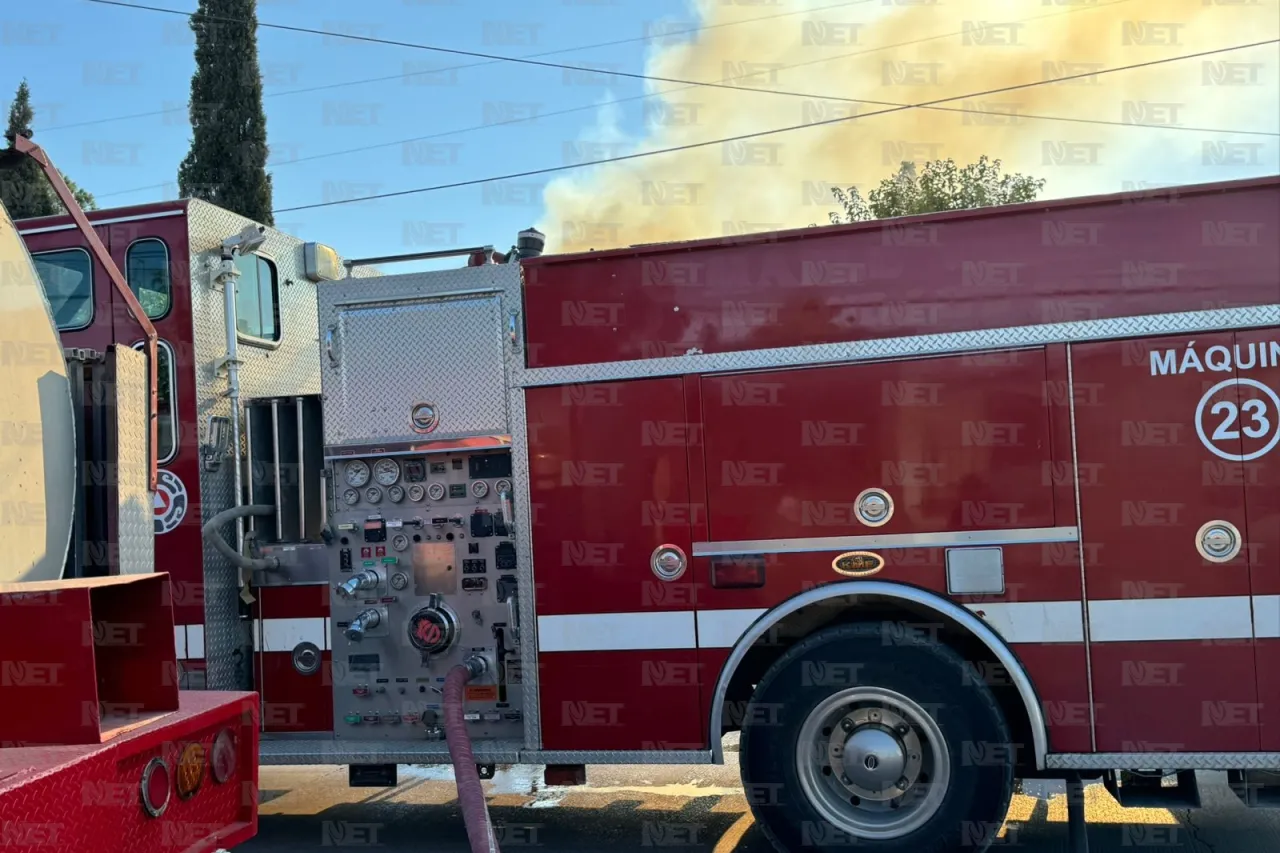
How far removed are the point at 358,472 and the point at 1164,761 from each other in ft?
12.9

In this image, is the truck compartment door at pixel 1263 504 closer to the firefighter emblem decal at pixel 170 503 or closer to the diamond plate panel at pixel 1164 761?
the diamond plate panel at pixel 1164 761

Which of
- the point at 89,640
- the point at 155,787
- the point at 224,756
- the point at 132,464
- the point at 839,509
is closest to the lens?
the point at 89,640

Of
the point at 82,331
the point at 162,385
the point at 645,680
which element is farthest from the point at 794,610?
the point at 82,331

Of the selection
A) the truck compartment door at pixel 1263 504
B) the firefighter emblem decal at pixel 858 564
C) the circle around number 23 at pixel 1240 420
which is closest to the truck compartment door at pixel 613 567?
the firefighter emblem decal at pixel 858 564

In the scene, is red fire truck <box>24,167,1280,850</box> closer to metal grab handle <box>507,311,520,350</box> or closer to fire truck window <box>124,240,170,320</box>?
metal grab handle <box>507,311,520,350</box>

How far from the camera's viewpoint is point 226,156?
68.6ft

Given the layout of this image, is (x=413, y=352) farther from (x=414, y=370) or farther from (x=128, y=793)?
(x=128, y=793)

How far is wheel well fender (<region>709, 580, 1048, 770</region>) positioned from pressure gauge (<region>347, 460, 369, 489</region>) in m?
2.05

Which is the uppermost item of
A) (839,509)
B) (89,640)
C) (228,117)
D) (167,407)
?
(228,117)

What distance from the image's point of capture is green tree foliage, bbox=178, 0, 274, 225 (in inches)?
818

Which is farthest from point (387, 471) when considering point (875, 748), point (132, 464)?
point (875, 748)

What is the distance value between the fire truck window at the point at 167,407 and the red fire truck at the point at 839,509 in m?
0.92

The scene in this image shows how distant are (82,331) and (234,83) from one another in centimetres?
1814

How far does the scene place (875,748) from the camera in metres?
4.54
